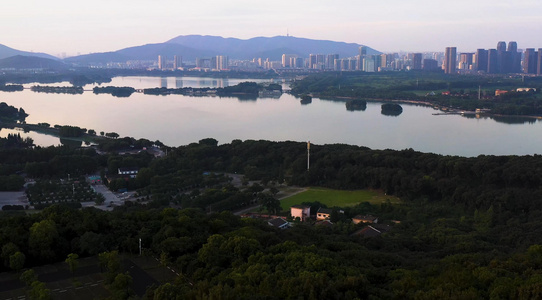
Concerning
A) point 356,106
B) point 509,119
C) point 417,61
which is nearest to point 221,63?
point 417,61

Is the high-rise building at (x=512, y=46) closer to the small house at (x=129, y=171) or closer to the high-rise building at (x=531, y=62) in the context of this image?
the high-rise building at (x=531, y=62)

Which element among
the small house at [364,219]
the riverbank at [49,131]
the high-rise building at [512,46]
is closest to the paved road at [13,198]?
the small house at [364,219]

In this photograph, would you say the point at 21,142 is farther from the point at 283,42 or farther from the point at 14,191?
the point at 283,42

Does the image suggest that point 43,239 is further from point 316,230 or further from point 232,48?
point 232,48

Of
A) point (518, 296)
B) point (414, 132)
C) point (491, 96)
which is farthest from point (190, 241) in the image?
point (491, 96)

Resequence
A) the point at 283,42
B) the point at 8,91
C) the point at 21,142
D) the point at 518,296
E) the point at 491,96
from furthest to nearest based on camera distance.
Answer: the point at 283,42 < the point at 8,91 < the point at 491,96 < the point at 21,142 < the point at 518,296

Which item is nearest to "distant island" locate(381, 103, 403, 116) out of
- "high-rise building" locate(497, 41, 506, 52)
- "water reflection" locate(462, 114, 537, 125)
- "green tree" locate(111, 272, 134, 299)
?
"water reflection" locate(462, 114, 537, 125)
